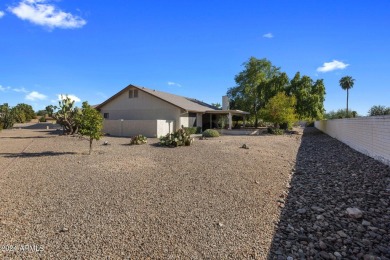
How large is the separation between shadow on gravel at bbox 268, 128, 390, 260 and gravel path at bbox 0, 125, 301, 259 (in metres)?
0.35

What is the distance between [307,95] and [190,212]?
34.4 metres

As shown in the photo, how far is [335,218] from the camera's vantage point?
524 cm

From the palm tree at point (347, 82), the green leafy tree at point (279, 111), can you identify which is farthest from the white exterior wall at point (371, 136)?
the palm tree at point (347, 82)

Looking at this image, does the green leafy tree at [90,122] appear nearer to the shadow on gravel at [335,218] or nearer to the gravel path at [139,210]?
the gravel path at [139,210]

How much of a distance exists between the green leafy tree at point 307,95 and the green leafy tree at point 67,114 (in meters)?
27.3

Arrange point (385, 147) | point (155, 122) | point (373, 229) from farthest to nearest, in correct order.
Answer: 1. point (155, 122)
2. point (385, 147)
3. point (373, 229)

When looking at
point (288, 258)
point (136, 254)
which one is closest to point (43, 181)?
point (136, 254)

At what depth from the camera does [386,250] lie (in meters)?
3.99

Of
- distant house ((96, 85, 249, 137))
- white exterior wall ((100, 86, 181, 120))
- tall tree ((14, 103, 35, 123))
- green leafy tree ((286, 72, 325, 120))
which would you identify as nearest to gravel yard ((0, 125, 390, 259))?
distant house ((96, 85, 249, 137))

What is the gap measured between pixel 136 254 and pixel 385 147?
10.3 m

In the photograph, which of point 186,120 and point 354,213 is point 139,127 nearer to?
point 186,120

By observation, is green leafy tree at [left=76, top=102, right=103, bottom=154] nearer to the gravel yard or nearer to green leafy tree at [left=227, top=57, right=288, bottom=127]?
the gravel yard

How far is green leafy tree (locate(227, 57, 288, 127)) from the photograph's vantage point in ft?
134

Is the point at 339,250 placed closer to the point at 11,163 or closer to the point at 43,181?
the point at 43,181
